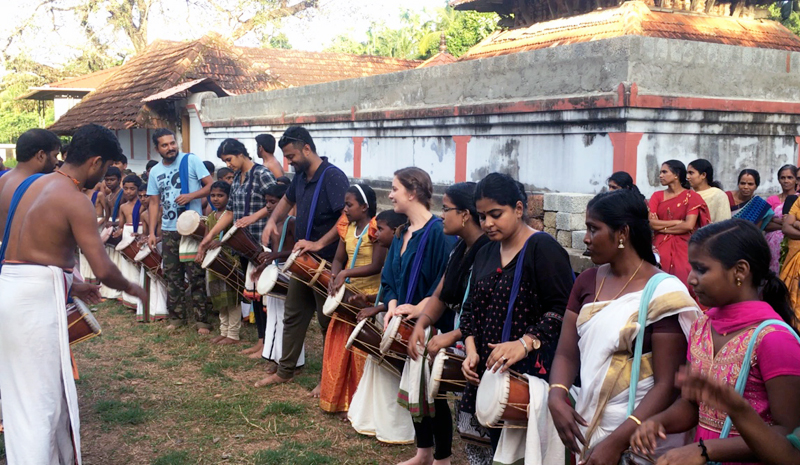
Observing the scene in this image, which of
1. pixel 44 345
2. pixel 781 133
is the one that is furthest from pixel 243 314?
pixel 781 133

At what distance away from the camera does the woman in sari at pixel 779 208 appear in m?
6.08

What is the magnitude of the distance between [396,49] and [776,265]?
107 feet

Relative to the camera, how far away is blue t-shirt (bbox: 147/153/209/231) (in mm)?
7871

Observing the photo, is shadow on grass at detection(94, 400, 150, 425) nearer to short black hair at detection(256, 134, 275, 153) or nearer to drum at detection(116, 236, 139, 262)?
short black hair at detection(256, 134, 275, 153)

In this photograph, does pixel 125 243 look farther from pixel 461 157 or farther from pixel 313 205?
pixel 461 157

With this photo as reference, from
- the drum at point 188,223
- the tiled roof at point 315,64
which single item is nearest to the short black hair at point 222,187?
the drum at point 188,223

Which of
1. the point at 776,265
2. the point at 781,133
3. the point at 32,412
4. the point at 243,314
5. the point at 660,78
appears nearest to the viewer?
the point at 32,412

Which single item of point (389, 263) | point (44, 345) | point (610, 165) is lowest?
point (44, 345)

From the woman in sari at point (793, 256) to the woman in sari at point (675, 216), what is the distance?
662 mm

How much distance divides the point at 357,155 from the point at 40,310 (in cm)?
632

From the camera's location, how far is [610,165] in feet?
19.2

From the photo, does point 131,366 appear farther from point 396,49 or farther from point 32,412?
point 396,49


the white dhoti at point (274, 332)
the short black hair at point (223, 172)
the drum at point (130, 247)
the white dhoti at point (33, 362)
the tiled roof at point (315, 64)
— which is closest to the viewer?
the white dhoti at point (33, 362)

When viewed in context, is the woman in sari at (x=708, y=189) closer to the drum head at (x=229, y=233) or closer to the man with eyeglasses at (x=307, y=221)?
the man with eyeglasses at (x=307, y=221)
